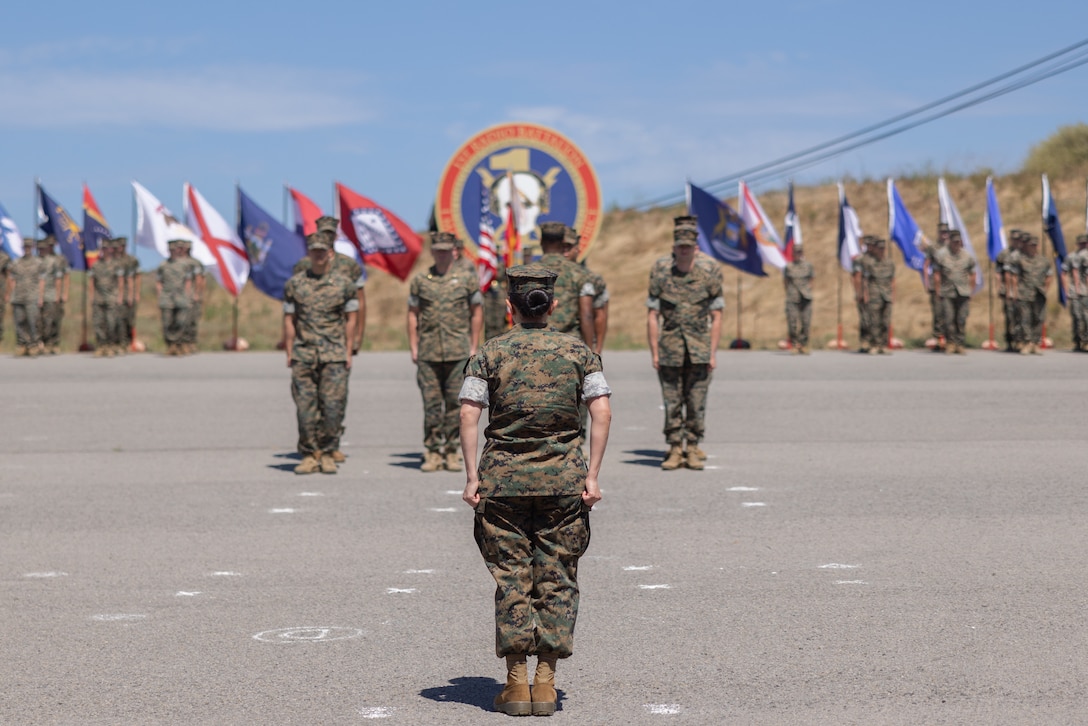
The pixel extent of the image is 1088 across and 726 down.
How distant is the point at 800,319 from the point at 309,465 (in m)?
18.7

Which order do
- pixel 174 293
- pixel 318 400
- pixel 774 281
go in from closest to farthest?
pixel 318 400, pixel 174 293, pixel 774 281

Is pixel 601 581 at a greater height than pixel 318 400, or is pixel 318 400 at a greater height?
pixel 318 400

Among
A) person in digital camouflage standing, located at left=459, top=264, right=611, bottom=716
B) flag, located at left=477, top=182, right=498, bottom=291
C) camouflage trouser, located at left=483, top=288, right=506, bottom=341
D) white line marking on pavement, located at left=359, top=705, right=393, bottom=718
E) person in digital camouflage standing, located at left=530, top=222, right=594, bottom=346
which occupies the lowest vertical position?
white line marking on pavement, located at left=359, top=705, right=393, bottom=718

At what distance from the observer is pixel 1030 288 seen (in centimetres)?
2788

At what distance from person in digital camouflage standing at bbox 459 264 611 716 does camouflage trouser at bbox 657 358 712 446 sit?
678cm

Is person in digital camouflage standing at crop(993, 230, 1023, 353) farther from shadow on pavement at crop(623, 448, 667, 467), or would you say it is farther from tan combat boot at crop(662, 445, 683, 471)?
tan combat boot at crop(662, 445, 683, 471)

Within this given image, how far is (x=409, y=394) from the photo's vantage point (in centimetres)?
2009

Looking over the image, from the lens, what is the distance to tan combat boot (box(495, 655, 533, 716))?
212 inches

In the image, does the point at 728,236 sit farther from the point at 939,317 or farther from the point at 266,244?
the point at 266,244

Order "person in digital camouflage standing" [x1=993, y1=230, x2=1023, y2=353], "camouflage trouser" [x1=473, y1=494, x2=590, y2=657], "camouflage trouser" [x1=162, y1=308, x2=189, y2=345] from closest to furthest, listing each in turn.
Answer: "camouflage trouser" [x1=473, y1=494, x2=590, y2=657], "person in digital camouflage standing" [x1=993, y1=230, x2=1023, y2=353], "camouflage trouser" [x1=162, y1=308, x2=189, y2=345]

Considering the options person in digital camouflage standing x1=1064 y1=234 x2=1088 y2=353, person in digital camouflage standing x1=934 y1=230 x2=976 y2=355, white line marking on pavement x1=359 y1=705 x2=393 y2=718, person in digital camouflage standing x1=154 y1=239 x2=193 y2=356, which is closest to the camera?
white line marking on pavement x1=359 y1=705 x2=393 y2=718

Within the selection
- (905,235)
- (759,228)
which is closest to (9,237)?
(759,228)

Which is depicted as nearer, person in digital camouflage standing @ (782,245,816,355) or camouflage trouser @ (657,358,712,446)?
camouflage trouser @ (657,358,712,446)

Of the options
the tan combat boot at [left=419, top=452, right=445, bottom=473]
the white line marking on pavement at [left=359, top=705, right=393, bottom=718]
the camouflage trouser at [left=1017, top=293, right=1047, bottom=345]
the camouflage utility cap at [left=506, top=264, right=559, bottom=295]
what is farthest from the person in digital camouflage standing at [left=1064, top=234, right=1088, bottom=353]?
the white line marking on pavement at [left=359, top=705, right=393, bottom=718]
